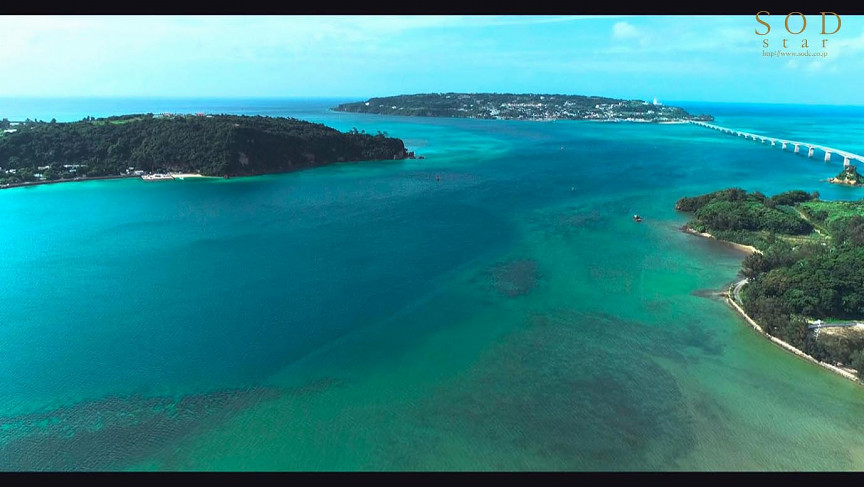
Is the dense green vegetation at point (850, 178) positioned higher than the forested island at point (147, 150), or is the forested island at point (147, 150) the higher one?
the forested island at point (147, 150)

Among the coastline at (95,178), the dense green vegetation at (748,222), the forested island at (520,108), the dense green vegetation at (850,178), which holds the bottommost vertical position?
the dense green vegetation at (748,222)

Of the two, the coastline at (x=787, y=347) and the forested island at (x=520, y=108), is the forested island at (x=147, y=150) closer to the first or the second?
the coastline at (x=787, y=347)

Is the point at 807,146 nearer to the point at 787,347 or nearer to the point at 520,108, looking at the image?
the point at 787,347

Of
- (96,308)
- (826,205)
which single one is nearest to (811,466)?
(96,308)

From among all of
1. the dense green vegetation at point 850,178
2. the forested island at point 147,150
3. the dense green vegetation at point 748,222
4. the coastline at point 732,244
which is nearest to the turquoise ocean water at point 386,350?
the coastline at point 732,244

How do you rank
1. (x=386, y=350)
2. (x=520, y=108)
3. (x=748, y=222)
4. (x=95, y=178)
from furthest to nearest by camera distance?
(x=520, y=108), (x=95, y=178), (x=748, y=222), (x=386, y=350)

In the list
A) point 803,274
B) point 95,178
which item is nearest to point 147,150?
point 95,178
